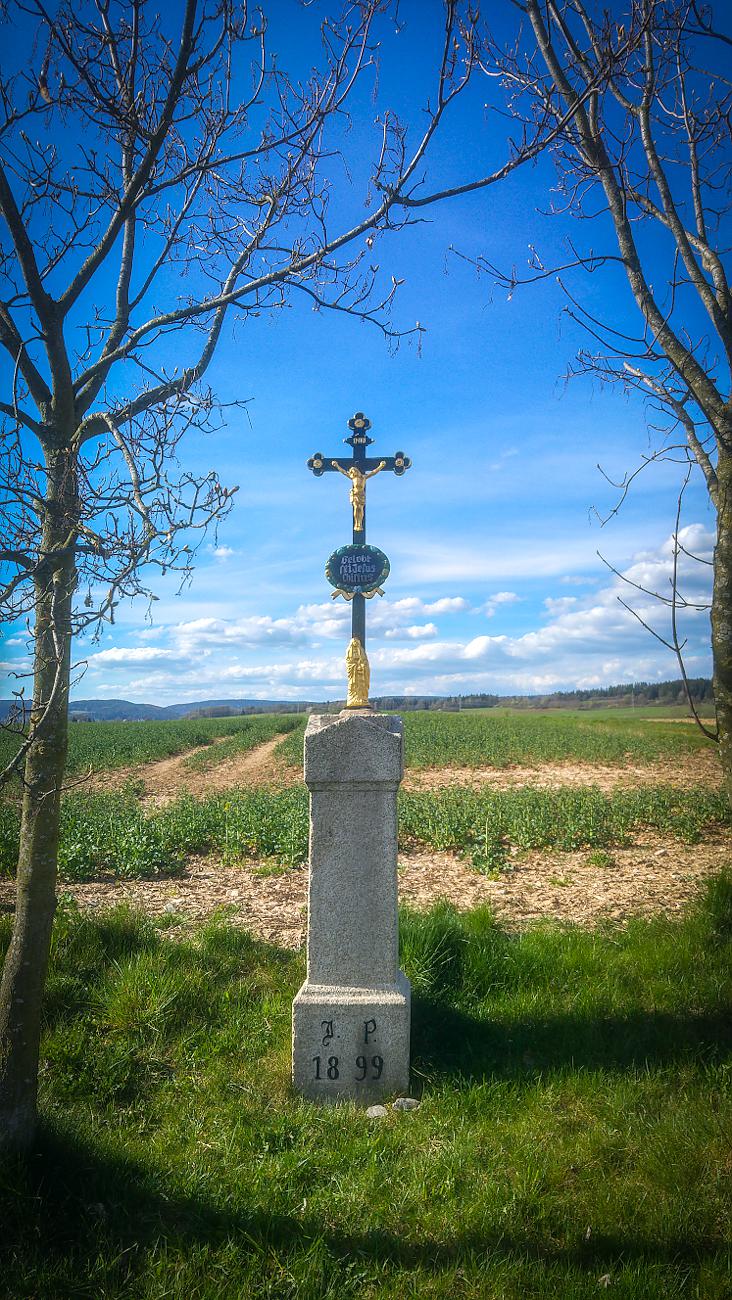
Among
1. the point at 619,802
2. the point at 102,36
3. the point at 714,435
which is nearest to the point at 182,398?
the point at 102,36

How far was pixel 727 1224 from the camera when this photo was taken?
2.80m

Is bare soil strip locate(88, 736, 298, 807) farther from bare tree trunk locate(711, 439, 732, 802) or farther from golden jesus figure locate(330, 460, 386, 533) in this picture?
bare tree trunk locate(711, 439, 732, 802)

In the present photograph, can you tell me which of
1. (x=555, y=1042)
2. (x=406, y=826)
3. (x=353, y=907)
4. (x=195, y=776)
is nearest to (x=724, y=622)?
(x=353, y=907)

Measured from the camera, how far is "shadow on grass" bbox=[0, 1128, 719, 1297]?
2578 millimetres

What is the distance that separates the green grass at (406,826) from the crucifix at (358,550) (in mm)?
5281

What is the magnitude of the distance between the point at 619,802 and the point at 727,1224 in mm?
10533

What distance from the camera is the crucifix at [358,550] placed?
4691 millimetres

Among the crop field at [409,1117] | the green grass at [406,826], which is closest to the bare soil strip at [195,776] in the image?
the green grass at [406,826]

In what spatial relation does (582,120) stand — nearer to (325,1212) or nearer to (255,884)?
(325,1212)

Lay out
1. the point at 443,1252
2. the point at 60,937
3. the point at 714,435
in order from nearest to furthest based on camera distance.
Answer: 1. the point at 443,1252
2. the point at 714,435
3. the point at 60,937

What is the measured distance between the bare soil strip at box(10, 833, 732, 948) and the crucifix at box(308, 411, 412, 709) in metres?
3.04

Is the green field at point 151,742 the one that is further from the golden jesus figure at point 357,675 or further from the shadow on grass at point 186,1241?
the shadow on grass at point 186,1241

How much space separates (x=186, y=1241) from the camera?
271 cm

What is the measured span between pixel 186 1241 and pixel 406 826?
8463mm
